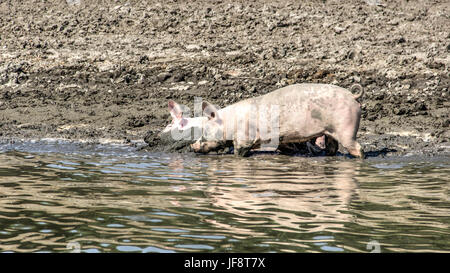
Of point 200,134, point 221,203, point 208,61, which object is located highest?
point 208,61

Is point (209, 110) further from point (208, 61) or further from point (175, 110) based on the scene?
point (208, 61)

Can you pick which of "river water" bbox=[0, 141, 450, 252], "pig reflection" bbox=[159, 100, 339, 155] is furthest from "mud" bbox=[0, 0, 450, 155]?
"river water" bbox=[0, 141, 450, 252]

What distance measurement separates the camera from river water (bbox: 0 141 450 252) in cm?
655

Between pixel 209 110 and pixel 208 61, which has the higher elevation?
pixel 208 61

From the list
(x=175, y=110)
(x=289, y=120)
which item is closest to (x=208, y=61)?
(x=175, y=110)

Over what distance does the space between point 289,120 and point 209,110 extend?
50.4 inches

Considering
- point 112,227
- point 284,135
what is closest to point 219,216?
point 112,227

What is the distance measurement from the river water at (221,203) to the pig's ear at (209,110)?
66 cm

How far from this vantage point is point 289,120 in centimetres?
1136

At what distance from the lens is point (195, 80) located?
604 inches

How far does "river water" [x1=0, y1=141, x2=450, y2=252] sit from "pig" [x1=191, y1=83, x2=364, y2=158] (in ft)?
0.98

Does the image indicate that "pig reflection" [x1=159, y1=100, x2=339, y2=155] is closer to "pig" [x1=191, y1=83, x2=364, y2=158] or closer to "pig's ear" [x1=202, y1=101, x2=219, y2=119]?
"pig" [x1=191, y1=83, x2=364, y2=158]

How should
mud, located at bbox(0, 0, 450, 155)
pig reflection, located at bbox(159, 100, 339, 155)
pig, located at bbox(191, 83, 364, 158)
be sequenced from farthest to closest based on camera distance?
mud, located at bbox(0, 0, 450, 155), pig reflection, located at bbox(159, 100, 339, 155), pig, located at bbox(191, 83, 364, 158)

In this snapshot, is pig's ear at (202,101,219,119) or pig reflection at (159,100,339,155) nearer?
pig's ear at (202,101,219,119)
